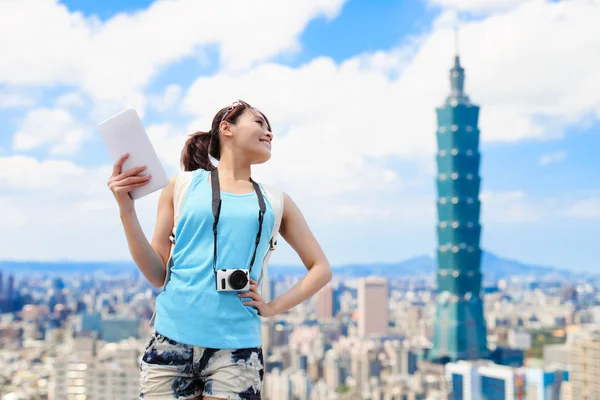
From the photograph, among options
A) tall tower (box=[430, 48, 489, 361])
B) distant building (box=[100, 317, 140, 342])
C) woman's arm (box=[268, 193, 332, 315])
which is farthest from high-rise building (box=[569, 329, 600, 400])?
woman's arm (box=[268, 193, 332, 315])

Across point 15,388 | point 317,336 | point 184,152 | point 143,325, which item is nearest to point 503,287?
point 317,336

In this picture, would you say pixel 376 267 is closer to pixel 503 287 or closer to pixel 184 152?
pixel 503 287

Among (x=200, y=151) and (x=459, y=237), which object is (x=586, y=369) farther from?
(x=200, y=151)

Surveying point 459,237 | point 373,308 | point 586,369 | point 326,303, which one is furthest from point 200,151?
point 326,303

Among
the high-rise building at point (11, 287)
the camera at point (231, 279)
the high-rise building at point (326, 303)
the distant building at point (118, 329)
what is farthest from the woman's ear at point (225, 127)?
the high-rise building at point (326, 303)

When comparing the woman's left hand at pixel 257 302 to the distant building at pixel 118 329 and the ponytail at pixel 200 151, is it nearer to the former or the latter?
the ponytail at pixel 200 151

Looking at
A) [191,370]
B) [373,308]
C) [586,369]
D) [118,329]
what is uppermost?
[373,308]

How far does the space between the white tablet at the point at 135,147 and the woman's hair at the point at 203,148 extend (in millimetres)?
102

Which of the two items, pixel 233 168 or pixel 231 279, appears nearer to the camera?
pixel 231 279

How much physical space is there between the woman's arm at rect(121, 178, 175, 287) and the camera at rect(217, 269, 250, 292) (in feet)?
0.39

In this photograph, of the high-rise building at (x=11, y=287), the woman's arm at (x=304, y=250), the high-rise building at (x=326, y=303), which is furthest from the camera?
the high-rise building at (x=326, y=303)

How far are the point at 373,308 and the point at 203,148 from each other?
35215 mm

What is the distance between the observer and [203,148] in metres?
1.13

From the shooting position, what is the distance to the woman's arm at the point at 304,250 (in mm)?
1083
